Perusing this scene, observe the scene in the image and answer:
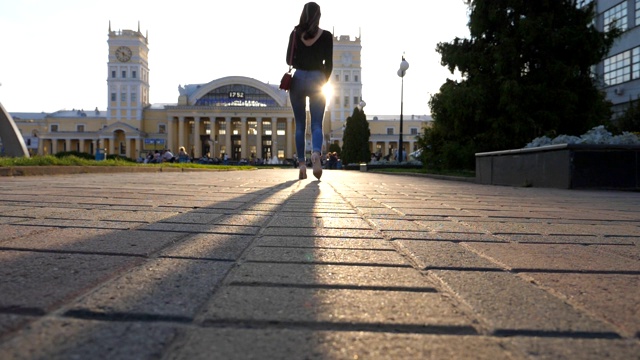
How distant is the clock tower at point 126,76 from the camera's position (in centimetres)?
9006

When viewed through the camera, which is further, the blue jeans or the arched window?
the arched window

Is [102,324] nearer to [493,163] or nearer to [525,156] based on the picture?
[525,156]

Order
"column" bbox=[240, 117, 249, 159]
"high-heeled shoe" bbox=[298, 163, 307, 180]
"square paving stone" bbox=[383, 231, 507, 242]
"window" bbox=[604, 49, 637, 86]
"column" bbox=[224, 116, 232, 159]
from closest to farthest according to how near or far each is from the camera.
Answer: "square paving stone" bbox=[383, 231, 507, 242] < "high-heeled shoe" bbox=[298, 163, 307, 180] < "window" bbox=[604, 49, 637, 86] < "column" bbox=[224, 116, 232, 159] < "column" bbox=[240, 117, 249, 159]

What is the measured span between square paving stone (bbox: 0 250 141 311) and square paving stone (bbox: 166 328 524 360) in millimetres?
482

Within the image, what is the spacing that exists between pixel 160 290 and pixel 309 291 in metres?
0.45

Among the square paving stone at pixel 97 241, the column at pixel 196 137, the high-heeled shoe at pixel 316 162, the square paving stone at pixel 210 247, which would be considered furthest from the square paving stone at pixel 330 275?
the column at pixel 196 137

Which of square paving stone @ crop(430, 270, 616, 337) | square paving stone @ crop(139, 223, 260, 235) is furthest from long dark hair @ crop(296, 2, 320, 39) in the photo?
square paving stone @ crop(430, 270, 616, 337)

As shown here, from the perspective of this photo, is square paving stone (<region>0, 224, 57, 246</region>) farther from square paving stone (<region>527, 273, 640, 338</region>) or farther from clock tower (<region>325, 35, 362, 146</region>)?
clock tower (<region>325, 35, 362, 146</region>)

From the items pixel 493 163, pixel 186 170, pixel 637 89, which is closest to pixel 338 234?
pixel 493 163

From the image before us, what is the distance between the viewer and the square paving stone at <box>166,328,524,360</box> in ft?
3.38

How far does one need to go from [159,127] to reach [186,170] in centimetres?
8234

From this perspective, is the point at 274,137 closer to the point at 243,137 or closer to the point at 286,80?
the point at 243,137

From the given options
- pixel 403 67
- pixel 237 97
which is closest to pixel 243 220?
pixel 403 67

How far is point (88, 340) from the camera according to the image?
106cm
